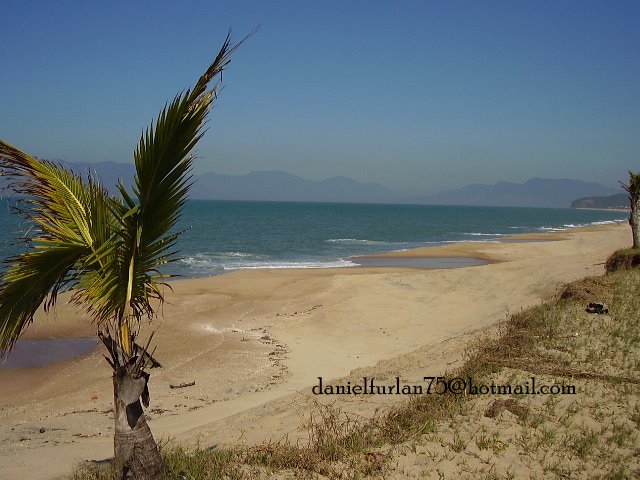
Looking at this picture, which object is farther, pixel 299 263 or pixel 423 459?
pixel 299 263

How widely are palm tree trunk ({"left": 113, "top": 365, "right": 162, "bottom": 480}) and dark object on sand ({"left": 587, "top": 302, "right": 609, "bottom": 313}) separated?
29.5 ft

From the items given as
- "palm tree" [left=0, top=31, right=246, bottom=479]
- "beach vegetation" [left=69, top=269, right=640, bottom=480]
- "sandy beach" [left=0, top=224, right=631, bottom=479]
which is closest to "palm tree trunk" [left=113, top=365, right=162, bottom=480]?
"palm tree" [left=0, top=31, right=246, bottom=479]

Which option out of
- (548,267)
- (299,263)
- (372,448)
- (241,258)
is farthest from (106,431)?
(241,258)

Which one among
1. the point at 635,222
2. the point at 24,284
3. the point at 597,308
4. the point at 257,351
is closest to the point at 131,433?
the point at 24,284

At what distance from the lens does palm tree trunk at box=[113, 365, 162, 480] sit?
4559 millimetres

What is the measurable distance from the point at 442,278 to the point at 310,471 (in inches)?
718

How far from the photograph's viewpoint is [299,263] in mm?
35312

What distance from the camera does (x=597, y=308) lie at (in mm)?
10930

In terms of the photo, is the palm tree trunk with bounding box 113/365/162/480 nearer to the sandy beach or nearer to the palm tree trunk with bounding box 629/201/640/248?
the sandy beach

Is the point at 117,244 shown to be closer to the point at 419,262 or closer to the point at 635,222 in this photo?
the point at 635,222

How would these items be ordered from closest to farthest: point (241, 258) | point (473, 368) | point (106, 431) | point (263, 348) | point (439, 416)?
point (439, 416)
point (473, 368)
point (106, 431)
point (263, 348)
point (241, 258)

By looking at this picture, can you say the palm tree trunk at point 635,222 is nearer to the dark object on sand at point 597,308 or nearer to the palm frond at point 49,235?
the dark object on sand at point 597,308

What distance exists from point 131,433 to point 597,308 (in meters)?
9.26

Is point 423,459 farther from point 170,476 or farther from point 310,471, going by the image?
point 170,476
